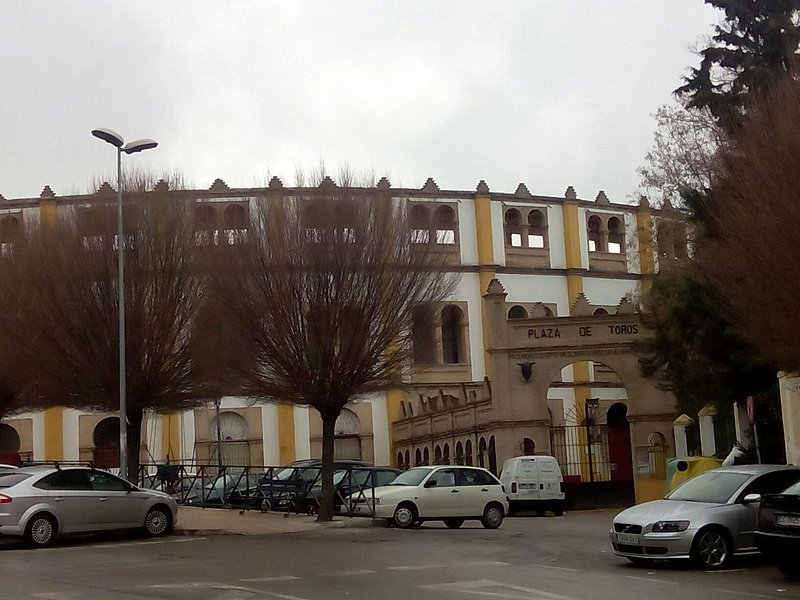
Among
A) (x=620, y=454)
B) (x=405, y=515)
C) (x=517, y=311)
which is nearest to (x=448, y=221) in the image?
(x=517, y=311)

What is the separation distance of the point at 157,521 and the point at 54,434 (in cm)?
3276

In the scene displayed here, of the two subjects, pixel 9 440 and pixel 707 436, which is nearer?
pixel 707 436

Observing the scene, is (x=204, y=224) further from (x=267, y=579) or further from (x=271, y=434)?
(x=271, y=434)

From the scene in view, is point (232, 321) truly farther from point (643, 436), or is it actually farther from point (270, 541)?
point (643, 436)

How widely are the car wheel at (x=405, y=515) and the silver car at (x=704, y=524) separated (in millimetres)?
9593

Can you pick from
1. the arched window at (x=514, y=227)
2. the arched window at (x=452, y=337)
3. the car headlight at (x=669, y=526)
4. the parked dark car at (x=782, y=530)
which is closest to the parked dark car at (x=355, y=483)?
the car headlight at (x=669, y=526)

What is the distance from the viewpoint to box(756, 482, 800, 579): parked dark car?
1438cm

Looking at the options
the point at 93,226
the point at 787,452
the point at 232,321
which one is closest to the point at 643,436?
the point at 787,452

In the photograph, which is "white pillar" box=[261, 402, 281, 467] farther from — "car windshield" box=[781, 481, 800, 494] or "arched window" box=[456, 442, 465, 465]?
"car windshield" box=[781, 481, 800, 494]

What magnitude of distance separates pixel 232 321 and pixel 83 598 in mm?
13528

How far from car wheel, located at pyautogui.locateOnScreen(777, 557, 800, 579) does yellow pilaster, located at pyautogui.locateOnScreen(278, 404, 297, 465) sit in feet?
133

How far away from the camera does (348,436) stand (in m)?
55.2

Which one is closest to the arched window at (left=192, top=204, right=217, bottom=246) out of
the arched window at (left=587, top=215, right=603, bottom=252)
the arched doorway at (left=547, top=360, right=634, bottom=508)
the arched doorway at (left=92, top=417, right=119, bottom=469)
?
the arched doorway at (left=547, top=360, right=634, bottom=508)

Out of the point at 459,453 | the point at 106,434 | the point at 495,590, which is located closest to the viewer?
the point at 495,590
